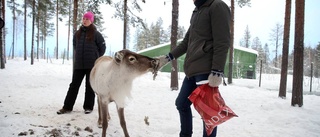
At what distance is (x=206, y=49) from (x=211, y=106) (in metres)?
0.61

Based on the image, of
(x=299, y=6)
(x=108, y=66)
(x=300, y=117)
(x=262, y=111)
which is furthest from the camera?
(x=299, y=6)

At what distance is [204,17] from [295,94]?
5648mm

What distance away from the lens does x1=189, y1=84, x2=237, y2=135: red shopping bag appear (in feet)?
8.13

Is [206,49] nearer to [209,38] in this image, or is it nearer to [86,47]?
[209,38]

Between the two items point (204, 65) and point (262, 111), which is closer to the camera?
point (204, 65)

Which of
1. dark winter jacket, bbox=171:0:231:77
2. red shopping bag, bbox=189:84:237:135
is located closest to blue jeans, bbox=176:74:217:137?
dark winter jacket, bbox=171:0:231:77

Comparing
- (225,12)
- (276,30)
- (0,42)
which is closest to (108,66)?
(225,12)

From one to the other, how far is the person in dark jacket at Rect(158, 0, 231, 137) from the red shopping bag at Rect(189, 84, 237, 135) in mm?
114

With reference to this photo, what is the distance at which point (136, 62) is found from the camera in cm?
323

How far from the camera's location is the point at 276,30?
158 ft

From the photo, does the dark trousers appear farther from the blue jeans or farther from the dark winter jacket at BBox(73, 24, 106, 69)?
the blue jeans

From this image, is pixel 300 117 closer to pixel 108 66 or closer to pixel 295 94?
pixel 295 94

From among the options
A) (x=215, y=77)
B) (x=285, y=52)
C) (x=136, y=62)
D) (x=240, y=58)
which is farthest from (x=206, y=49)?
(x=240, y=58)

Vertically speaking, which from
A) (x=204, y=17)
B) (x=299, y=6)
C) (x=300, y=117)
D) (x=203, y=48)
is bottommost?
(x=300, y=117)
